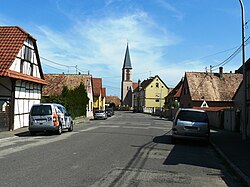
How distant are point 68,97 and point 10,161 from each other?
29.0m

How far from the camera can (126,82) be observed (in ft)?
474

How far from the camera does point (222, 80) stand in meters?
55.6

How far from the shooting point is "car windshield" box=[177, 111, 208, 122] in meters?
16.7

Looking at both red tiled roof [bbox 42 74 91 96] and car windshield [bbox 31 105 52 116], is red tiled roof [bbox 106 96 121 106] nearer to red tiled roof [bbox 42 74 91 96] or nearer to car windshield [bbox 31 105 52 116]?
red tiled roof [bbox 42 74 91 96]

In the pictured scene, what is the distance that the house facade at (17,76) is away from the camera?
21.4m

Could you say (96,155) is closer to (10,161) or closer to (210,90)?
(10,161)

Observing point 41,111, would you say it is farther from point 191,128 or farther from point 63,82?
point 63,82

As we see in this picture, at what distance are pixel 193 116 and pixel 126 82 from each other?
419 feet

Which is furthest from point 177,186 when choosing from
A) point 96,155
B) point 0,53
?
point 0,53

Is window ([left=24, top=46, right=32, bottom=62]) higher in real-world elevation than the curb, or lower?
higher

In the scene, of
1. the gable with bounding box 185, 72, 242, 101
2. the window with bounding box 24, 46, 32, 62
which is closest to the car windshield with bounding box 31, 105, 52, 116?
the window with bounding box 24, 46, 32, 62

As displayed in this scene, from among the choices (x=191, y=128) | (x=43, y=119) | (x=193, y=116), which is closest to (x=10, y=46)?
(x=43, y=119)

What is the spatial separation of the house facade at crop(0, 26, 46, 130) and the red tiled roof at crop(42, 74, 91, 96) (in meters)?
27.4

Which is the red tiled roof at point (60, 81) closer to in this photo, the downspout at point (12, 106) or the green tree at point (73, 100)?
the green tree at point (73, 100)
